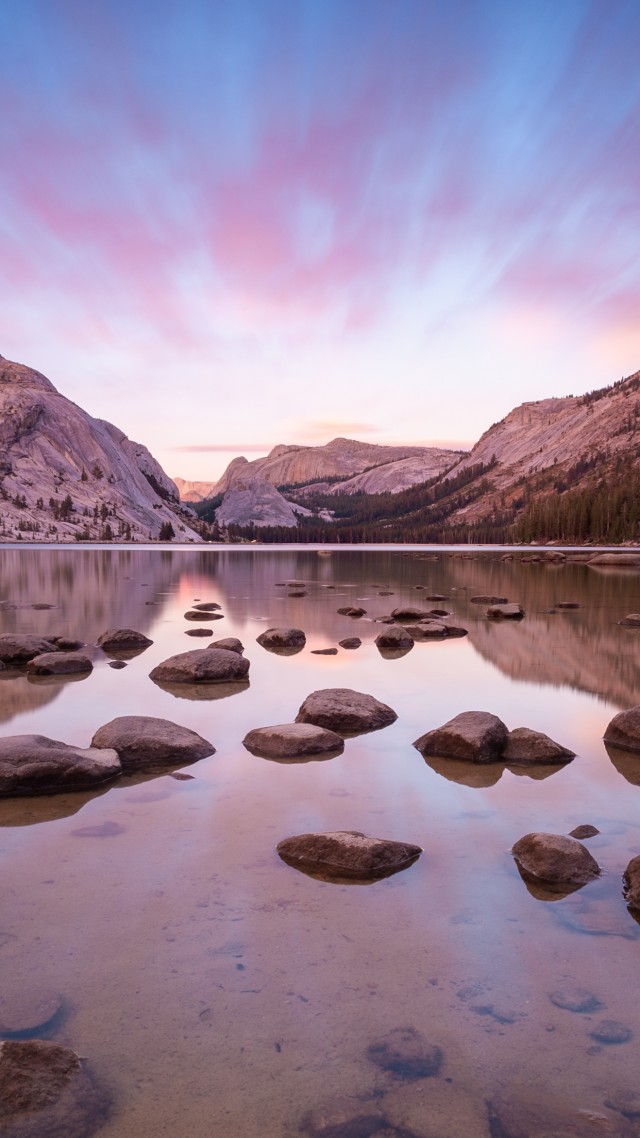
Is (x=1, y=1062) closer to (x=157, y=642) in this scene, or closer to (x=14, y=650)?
(x=14, y=650)

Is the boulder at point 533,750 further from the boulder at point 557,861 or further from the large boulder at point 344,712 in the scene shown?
the boulder at point 557,861

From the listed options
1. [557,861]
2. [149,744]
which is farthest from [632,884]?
[149,744]

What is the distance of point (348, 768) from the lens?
37.4ft

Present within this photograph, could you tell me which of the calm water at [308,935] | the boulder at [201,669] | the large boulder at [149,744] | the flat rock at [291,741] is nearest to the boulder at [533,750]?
the calm water at [308,935]

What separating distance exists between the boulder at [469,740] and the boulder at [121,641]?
44.9ft

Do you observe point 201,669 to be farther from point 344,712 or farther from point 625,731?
point 625,731

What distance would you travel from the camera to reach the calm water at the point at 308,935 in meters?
4.77

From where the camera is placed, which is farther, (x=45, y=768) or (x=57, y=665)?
(x=57, y=665)

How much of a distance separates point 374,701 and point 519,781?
4.07m

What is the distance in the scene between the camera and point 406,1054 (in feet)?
16.4

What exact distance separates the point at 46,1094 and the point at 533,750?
905cm

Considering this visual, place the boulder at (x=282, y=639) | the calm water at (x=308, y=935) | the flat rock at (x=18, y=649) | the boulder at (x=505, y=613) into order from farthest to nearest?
the boulder at (x=505, y=613) < the boulder at (x=282, y=639) < the flat rock at (x=18, y=649) < the calm water at (x=308, y=935)

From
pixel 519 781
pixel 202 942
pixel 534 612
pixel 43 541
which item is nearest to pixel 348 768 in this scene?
pixel 519 781

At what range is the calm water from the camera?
4773 millimetres
